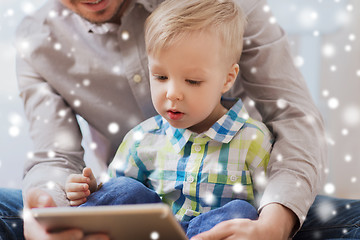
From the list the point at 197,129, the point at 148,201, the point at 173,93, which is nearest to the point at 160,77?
the point at 173,93

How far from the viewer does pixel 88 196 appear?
1099 millimetres

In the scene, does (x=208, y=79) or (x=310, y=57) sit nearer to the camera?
(x=208, y=79)

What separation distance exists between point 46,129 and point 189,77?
1.96ft

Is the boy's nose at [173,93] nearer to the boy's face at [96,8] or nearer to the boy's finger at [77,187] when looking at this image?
the boy's finger at [77,187]

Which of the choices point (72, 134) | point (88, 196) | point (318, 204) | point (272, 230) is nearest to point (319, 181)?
point (318, 204)

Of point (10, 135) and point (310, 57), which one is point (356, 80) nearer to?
point (310, 57)

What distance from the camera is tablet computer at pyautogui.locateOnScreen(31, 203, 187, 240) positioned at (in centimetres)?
72

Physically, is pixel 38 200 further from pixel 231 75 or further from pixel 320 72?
pixel 320 72

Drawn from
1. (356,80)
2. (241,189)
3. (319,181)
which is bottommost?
(356,80)

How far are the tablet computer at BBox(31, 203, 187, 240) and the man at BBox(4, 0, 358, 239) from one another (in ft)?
1.03

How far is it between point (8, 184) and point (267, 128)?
1.27 meters

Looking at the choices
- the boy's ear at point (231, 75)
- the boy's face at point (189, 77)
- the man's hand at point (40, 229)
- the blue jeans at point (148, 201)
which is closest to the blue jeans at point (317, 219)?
the blue jeans at point (148, 201)

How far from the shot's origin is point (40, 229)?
0.94m

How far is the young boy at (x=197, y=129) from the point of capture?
104cm
